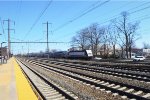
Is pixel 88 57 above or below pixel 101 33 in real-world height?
below

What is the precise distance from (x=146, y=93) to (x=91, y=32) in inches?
4139

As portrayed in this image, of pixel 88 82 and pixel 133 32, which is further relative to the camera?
pixel 133 32

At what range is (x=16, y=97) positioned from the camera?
47.3 feet

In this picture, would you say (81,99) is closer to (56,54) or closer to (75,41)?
(56,54)

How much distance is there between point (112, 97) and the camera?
43.3 ft

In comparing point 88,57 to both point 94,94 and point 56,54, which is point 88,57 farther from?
point 94,94

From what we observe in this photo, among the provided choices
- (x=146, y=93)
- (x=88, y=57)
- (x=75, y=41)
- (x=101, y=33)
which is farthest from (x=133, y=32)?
(x=146, y=93)

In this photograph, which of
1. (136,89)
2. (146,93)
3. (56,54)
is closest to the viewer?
(146,93)

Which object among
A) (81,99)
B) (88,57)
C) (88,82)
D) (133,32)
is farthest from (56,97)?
(133,32)

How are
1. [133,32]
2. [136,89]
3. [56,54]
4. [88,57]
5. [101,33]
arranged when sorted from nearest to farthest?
[136,89]
[88,57]
[133,32]
[56,54]
[101,33]

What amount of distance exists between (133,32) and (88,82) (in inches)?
2780

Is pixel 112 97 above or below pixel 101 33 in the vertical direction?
below

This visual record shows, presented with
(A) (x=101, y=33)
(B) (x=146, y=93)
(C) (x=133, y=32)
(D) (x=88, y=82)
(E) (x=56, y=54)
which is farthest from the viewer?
(A) (x=101, y=33)

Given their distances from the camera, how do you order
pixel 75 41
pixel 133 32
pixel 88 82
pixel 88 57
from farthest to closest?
pixel 75 41, pixel 133 32, pixel 88 57, pixel 88 82
